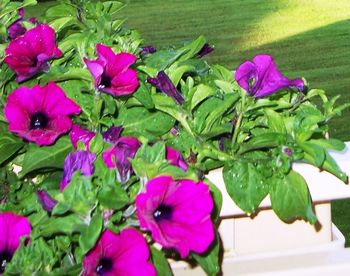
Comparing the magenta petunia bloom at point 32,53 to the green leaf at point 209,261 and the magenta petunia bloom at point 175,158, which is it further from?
the green leaf at point 209,261

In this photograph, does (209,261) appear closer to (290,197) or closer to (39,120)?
(290,197)

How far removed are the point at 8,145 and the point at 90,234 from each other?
0.30 meters

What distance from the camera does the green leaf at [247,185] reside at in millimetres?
987

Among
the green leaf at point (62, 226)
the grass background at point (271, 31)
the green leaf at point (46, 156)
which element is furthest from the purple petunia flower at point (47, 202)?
the grass background at point (271, 31)

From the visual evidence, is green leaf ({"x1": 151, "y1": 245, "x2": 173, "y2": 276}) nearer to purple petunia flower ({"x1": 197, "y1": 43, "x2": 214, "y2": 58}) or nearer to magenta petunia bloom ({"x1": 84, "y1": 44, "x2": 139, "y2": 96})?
magenta petunia bloom ({"x1": 84, "y1": 44, "x2": 139, "y2": 96})

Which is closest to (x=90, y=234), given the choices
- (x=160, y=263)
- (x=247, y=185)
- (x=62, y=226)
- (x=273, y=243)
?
(x=62, y=226)

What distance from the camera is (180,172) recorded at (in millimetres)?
856

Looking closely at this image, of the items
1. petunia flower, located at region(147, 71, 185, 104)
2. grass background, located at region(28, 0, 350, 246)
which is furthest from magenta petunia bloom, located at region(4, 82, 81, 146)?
grass background, located at region(28, 0, 350, 246)

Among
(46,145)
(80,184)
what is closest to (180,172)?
(80,184)

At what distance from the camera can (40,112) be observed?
102cm

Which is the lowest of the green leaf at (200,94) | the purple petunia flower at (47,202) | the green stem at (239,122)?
the green stem at (239,122)

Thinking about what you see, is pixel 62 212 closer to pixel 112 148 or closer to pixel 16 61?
pixel 112 148

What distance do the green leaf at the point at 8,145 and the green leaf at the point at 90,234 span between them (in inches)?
10.6

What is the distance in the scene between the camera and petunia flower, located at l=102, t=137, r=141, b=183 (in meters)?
0.88
